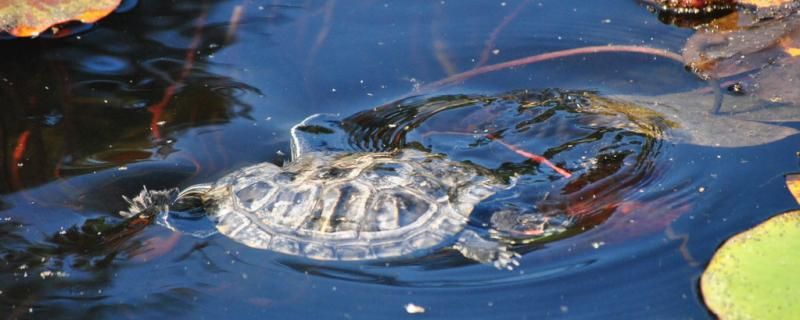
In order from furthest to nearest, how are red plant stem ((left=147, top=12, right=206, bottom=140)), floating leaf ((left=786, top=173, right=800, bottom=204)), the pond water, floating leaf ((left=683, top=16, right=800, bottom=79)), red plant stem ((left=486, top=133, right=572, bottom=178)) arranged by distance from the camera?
floating leaf ((left=683, top=16, right=800, bottom=79))
red plant stem ((left=147, top=12, right=206, bottom=140))
red plant stem ((left=486, top=133, right=572, bottom=178))
floating leaf ((left=786, top=173, right=800, bottom=204))
the pond water

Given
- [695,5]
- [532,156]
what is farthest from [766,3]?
[532,156]

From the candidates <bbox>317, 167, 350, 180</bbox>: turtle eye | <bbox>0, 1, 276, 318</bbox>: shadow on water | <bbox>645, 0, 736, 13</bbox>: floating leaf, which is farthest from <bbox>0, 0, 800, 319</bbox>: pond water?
<bbox>317, 167, 350, 180</bbox>: turtle eye

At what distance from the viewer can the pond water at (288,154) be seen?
2869mm

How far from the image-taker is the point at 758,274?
269cm

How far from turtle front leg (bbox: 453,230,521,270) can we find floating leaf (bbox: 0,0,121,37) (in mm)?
2100

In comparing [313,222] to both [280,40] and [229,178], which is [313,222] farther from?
[280,40]

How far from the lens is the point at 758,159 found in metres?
3.30

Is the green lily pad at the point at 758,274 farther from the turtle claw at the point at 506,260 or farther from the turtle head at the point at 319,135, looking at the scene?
the turtle head at the point at 319,135

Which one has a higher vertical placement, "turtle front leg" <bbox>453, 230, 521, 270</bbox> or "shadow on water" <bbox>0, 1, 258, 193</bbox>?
"shadow on water" <bbox>0, 1, 258, 193</bbox>

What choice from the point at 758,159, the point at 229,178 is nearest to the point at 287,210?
the point at 229,178

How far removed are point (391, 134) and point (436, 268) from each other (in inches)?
32.7

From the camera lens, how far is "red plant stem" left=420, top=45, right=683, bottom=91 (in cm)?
393

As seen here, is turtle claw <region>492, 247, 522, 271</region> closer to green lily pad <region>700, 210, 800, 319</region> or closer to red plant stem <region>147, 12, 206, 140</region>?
green lily pad <region>700, 210, 800, 319</region>

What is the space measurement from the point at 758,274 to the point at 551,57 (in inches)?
63.7
